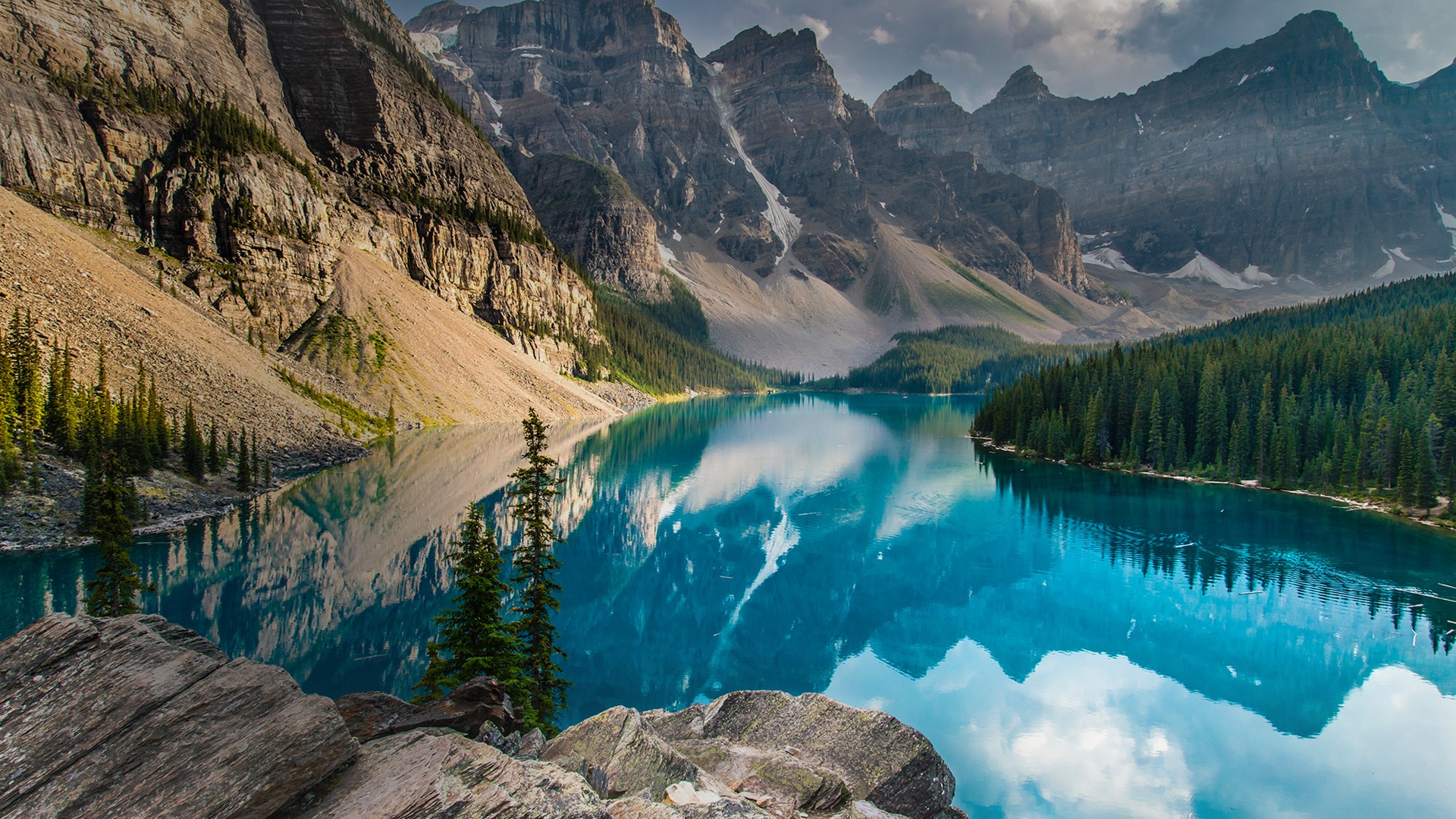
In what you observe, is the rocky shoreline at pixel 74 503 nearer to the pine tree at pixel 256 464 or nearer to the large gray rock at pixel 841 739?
the pine tree at pixel 256 464

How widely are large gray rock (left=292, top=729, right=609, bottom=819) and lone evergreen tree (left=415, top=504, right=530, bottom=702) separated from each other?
9271 millimetres

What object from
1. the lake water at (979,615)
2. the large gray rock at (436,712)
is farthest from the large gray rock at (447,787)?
the lake water at (979,615)

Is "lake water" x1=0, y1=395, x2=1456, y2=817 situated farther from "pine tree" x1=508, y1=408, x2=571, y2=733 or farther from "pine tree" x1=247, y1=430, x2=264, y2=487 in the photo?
"pine tree" x1=247, y1=430, x2=264, y2=487

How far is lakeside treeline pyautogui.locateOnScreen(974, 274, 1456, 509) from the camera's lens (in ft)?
160

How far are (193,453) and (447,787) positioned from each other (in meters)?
43.9

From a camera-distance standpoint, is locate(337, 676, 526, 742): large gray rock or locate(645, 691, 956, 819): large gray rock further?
locate(645, 691, 956, 819): large gray rock

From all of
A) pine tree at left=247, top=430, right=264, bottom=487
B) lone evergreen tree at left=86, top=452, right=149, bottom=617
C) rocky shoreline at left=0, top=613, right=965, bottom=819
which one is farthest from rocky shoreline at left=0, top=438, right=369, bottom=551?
rocky shoreline at left=0, top=613, right=965, bottom=819

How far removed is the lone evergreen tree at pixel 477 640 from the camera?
15734 mm

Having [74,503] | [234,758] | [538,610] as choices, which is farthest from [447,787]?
[74,503]

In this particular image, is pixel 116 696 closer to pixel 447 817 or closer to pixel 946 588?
pixel 447 817

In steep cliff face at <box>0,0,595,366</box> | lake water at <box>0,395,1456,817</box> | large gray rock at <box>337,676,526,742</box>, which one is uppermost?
steep cliff face at <box>0,0,595,366</box>

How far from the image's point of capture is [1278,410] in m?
61.1

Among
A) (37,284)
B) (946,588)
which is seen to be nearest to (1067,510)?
(946,588)

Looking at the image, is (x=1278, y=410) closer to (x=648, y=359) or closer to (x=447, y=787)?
(x=447, y=787)
